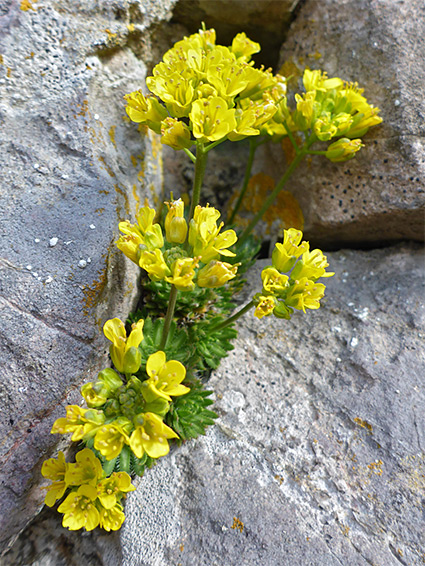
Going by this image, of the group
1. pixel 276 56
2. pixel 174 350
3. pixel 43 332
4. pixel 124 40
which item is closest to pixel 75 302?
pixel 43 332

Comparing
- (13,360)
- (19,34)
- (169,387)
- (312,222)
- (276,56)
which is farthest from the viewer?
(276,56)

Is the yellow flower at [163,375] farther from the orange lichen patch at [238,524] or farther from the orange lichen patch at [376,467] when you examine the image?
the orange lichen patch at [376,467]

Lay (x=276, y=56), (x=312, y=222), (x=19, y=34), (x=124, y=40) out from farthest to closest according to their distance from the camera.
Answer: (x=276, y=56) < (x=312, y=222) < (x=124, y=40) < (x=19, y=34)

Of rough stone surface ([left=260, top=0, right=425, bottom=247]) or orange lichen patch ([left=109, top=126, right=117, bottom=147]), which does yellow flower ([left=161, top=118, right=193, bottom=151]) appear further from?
rough stone surface ([left=260, top=0, right=425, bottom=247])

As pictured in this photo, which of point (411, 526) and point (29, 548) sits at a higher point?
point (411, 526)

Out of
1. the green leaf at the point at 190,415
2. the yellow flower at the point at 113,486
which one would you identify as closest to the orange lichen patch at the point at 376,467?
the green leaf at the point at 190,415

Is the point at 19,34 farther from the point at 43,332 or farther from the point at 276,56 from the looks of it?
the point at 276,56

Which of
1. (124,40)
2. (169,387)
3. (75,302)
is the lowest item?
(75,302)

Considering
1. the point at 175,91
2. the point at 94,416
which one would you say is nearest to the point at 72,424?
the point at 94,416

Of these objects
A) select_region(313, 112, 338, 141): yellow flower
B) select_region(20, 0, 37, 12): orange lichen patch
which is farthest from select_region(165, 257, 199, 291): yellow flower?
select_region(20, 0, 37, 12): orange lichen patch
